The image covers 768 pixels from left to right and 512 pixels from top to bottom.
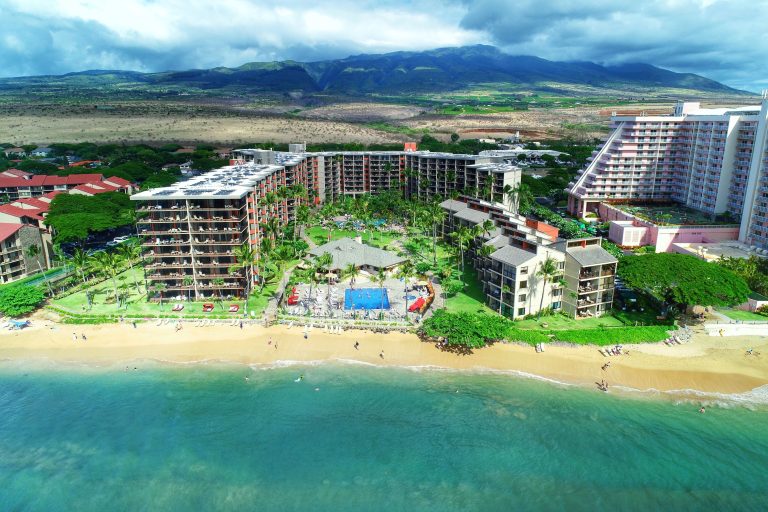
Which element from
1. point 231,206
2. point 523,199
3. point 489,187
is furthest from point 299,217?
point 523,199

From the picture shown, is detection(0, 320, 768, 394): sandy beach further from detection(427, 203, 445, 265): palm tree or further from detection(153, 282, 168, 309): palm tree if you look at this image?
detection(427, 203, 445, 265): palm tree

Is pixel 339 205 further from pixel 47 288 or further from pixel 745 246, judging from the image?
pixel 745 246

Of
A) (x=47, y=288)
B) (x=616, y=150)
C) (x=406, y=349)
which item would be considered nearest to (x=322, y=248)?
A: (x=406, y=349)

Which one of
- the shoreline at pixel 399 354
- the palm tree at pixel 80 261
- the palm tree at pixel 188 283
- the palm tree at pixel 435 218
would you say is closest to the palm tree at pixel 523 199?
the palm tree at pixel 435 218

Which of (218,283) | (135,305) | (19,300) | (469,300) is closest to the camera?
(19,300)

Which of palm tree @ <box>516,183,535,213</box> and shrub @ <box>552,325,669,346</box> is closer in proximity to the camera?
shrub @ <box>552,325,669,346</box>

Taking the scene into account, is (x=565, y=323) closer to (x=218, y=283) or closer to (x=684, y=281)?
(x=684, y=281)

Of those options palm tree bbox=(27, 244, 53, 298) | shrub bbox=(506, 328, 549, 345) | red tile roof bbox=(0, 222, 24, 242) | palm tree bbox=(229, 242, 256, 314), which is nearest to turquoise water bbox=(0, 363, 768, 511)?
shrub bbox=(506, 328, 549, 345)
